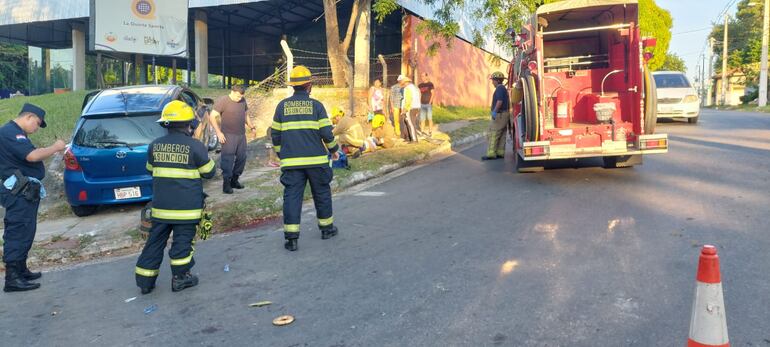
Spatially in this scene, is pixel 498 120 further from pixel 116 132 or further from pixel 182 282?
pixel 182 282

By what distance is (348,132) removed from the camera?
11.0 meters

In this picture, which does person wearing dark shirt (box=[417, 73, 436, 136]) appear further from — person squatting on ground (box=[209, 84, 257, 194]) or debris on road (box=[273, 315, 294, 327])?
debris on road (box=[273, 315, 294, 327])

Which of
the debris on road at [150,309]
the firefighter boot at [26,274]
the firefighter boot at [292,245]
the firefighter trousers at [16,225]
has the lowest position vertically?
the debris on road at [150,309]

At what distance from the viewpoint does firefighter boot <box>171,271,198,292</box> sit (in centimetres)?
465

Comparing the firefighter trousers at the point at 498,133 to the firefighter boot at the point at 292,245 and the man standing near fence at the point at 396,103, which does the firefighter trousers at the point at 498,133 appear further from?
the firefighter boot at the point at 292,245

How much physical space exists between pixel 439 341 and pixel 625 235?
2848 millimetres

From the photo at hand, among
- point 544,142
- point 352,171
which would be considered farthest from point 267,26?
point 544,142

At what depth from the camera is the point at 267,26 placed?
101 feet

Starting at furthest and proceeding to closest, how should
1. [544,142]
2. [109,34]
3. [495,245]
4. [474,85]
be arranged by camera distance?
[474,85] → [109,34] → [544,142] → [495,245]

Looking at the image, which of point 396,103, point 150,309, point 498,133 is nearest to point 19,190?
point 150,309

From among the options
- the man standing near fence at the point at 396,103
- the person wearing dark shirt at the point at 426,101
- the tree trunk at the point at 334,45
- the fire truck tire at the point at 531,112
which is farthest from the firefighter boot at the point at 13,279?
the tree trunk at the point at 334,45

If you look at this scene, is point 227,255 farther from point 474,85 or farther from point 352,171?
point 474,85

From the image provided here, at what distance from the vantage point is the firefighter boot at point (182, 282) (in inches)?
183

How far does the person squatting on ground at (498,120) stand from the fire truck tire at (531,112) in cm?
240
